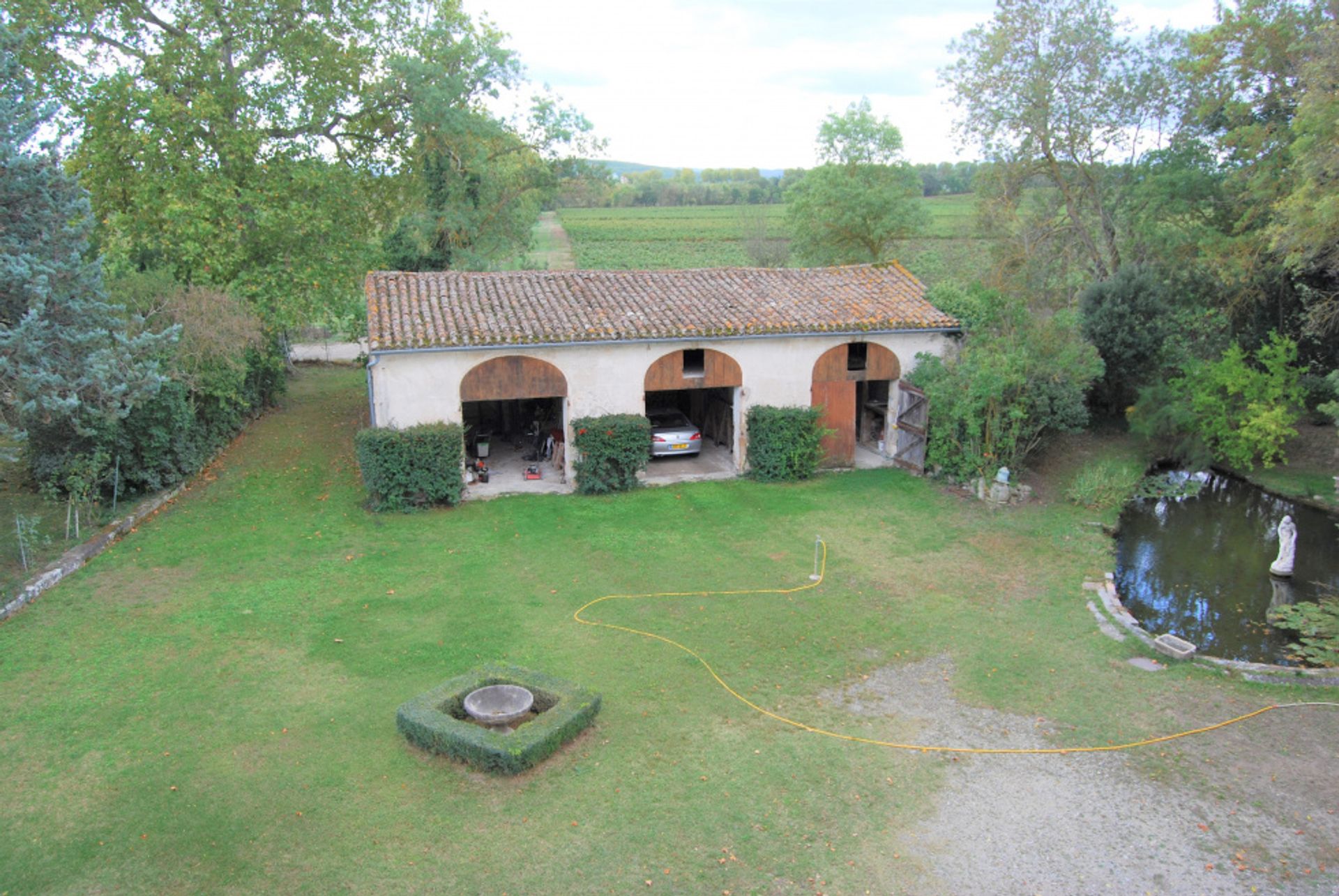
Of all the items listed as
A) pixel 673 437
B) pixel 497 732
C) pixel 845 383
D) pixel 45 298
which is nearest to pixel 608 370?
pixel 673 437

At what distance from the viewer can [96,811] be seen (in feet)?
26.7

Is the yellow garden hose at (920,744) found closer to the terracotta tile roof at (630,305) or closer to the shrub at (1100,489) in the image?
the terracotta tile roof at (630,305)

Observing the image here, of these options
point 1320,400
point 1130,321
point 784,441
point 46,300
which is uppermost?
point 46,300

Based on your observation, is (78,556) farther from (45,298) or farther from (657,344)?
(657,344)

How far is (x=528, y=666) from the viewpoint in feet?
36.5

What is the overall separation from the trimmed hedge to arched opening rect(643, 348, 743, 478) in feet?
15.1

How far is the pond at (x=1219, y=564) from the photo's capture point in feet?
43.3

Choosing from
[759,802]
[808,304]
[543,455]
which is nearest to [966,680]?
[759,802]

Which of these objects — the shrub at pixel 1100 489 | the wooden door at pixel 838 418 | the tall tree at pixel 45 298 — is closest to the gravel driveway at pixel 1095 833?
the shrub at pixel 1100 489

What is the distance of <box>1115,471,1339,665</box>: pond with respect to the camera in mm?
13188

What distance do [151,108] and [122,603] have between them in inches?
613

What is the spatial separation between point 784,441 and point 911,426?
3.24 m

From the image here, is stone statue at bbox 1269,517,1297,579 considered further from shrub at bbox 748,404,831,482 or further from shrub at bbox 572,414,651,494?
shrub at bbox 572,414,651,494

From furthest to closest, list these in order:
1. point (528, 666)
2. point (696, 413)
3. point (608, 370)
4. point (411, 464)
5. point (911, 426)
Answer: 1. point (696, 413)
2. point (911, 426)
3. point (608, 370)
4. point (411, 464)
5. point (528, 666)
